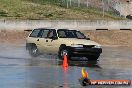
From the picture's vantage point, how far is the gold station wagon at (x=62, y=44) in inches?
1066

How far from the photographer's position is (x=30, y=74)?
65.6 feet

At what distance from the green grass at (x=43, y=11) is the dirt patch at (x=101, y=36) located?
3.80 m

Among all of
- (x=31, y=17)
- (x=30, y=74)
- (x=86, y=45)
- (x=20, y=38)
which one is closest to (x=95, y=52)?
(x=86, y=45)

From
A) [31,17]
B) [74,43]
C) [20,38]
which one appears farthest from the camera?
[31,17]

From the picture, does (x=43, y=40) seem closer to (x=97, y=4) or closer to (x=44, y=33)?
(x=44, y=33)

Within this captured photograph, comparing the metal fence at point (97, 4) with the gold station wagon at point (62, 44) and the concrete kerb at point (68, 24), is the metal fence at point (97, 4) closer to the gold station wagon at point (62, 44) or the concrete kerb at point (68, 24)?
the concrete kerb at point (68, 24)

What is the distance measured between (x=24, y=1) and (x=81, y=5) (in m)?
6.61

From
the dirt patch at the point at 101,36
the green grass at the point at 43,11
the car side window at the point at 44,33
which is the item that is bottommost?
the dirt patch at the point at 101,36

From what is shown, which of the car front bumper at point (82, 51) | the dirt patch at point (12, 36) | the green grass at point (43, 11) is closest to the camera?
the car front bumper at point (82, 51)

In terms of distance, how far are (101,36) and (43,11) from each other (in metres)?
9.04

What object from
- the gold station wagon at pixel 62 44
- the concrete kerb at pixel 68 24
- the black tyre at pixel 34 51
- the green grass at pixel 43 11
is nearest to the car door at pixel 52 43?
the gold station wagon at pixel 62 44

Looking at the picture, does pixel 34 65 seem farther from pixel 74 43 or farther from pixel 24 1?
pixel 24 1

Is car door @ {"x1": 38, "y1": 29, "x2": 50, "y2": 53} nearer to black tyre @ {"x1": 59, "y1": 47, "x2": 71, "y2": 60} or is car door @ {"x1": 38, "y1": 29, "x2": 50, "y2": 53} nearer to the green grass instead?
black tyre @ {"x1": 59, "y1": 47, "x2": 71, "y2": 60}

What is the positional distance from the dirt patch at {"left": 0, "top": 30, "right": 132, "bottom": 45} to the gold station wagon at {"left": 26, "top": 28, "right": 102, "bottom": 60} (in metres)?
18.6
